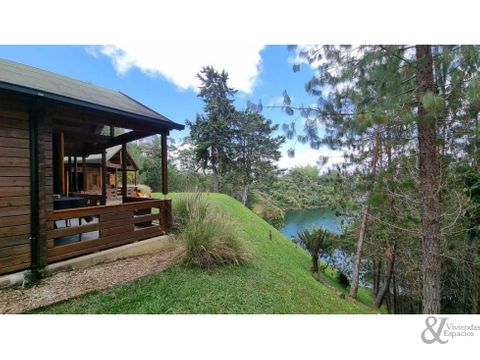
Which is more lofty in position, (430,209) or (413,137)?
(413,137)

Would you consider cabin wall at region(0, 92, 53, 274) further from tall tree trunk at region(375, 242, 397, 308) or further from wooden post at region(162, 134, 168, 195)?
tall tree trunk at region(375, 242, 397, 308)

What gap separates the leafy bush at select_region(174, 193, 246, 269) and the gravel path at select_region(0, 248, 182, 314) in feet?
1.36

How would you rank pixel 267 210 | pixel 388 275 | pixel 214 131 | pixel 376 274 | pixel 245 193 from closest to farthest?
pixel 388 275, pixel 376 274, pixel 214 131, pixel 267 210, pixel 245 193

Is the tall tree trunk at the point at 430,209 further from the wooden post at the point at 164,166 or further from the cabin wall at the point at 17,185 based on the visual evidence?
the cabin wall at the point at 17,185

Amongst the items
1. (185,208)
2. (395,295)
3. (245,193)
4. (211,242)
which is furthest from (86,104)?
(245,193)

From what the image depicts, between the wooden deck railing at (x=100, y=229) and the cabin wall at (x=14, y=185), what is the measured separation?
26 cm

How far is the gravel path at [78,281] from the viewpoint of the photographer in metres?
2.31

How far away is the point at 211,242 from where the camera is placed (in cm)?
333

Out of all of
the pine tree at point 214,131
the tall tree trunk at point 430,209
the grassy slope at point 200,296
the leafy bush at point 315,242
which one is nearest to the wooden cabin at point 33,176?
the grassy slope at point 200,296

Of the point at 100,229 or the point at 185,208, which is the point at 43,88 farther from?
the point at 185,208

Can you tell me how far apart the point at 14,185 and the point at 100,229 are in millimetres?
1176

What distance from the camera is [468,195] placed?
3.63 meters
